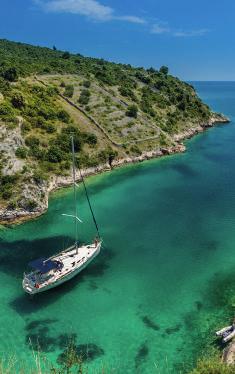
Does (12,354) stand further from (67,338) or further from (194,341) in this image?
(194,341)

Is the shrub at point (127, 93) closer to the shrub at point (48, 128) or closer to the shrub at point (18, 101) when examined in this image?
the shrub at point (48, 128)

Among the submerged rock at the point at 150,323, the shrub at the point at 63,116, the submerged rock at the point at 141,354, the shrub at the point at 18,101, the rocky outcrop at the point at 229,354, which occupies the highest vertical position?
the shrub at the point at 18,101

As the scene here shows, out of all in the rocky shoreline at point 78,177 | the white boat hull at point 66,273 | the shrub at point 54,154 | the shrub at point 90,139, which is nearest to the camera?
the white boat hull at point 66,273

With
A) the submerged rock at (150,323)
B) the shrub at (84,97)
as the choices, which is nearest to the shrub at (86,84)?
the shrub at (84,97)

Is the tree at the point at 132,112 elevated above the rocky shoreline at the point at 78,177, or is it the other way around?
the tree at the point at 132,112

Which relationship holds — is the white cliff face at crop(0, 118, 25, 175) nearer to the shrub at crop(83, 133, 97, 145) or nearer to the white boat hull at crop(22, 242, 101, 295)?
the shrub at crop(83, 133, 97, 145)

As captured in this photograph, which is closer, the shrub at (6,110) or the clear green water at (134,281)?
the clear green water at (134,281)

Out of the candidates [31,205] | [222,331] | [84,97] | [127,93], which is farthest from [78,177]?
[127,93]
